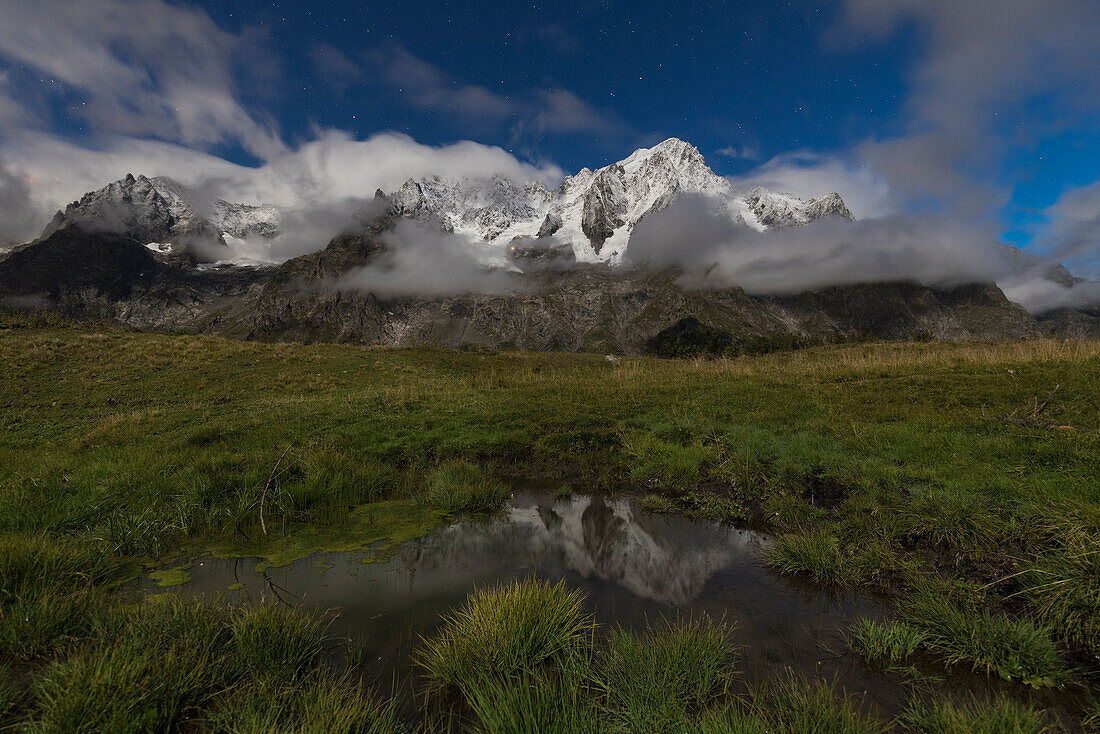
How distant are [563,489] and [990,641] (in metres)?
9.75

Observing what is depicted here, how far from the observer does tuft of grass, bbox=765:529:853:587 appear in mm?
8383

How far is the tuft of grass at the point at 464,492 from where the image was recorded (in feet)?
40.7

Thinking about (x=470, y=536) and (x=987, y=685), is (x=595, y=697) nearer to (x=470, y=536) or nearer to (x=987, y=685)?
(x=987, y=685)

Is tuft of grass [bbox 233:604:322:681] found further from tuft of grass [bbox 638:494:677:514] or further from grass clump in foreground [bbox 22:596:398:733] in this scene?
tuft of grass [bbox 638:494:677:514]

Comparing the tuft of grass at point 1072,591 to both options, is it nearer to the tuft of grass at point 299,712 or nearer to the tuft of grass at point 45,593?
the tuft of grass at point 299,712

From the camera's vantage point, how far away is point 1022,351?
76.2 ft

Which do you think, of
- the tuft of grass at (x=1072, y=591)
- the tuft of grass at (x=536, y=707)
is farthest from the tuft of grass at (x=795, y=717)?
the tuft of grass at (x=1072, y=591)

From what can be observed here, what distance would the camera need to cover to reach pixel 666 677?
17.7ft

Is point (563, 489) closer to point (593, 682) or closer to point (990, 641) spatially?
point (593, 682)

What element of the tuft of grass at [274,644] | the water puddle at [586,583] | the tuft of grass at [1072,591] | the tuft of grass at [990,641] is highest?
the tuft of grass at [1072,591]

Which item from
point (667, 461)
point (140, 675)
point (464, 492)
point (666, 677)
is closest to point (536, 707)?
point (666, 677)

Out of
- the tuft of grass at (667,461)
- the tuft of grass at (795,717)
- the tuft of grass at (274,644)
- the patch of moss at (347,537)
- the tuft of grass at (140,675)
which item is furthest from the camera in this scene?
the tuft of grass at (667,461)

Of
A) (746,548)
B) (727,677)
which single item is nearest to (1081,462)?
(746,548)

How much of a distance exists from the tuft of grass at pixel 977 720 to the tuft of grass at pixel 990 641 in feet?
2.97
